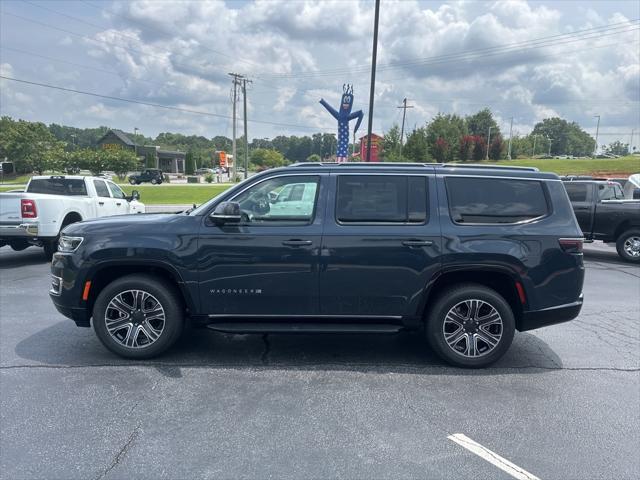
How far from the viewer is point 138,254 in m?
4.37

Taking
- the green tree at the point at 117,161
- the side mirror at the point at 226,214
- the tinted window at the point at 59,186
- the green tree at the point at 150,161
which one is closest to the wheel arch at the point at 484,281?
the side mirror at the point at 226,214

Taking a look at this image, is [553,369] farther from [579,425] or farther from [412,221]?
[412,221]

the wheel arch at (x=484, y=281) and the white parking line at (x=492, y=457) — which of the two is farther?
the wheel arch at (x=484, y=281)

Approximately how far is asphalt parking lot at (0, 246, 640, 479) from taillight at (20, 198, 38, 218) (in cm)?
417

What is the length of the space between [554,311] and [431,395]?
1.54 metres

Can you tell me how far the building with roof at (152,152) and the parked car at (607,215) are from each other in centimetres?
8758

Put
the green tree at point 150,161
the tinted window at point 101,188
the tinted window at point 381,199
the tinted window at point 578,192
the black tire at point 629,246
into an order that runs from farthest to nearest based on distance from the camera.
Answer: the green tree at point 150,161 < the tinted window at point 578,192 < the tinted window at point 101,188 < the black tire at point 629,246 < the tinted window at point 381,199

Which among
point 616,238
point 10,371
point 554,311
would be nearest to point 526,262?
point 554,311

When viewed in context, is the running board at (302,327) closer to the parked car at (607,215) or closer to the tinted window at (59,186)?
the tinted window at (59,186)

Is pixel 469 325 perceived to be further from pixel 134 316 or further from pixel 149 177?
pixel 149 177

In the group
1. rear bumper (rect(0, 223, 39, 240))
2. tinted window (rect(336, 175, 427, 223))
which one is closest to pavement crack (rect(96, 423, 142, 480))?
tinted window (rect(336, 175, 427, 223))

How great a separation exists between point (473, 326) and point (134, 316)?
3.28 m

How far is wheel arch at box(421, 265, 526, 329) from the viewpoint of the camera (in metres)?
4.39

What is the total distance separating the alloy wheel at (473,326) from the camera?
4.46 meters
